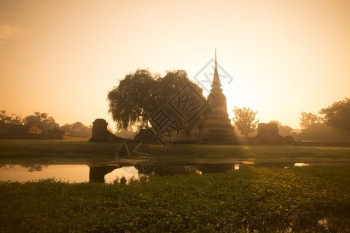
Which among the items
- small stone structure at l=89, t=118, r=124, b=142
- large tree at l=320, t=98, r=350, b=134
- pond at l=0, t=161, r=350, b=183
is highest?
large tree at l=320, t=98, r=350, b=134

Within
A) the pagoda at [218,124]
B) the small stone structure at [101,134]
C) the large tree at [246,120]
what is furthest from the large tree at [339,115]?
the small stone structure at [101,134]

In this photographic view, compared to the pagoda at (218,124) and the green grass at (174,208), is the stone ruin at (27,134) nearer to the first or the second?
the pagoda at (218,124)

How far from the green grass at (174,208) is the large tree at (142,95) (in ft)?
75.4

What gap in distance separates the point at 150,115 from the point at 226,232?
91.3ft

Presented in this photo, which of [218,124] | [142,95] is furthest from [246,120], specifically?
[142,95]

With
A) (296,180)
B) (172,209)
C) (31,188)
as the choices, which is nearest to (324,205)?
(296,180)

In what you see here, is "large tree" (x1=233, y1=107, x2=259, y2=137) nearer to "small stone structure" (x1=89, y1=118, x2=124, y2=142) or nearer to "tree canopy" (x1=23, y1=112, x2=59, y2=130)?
"small stone structure" (x1=89, y1=118, x2=124, y2=142)

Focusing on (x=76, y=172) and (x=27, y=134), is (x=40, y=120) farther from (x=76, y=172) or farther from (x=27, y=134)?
(x=76, y=172)

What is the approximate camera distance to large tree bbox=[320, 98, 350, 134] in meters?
66.2

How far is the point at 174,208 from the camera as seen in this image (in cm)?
682

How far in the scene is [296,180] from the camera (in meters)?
11.5

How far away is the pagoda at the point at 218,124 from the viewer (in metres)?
42.8

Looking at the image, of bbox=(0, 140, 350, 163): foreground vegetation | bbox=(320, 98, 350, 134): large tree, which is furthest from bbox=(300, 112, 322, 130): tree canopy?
bbox=(0, 140, 350, 163): foreground vegetation

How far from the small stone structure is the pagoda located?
15037mm
